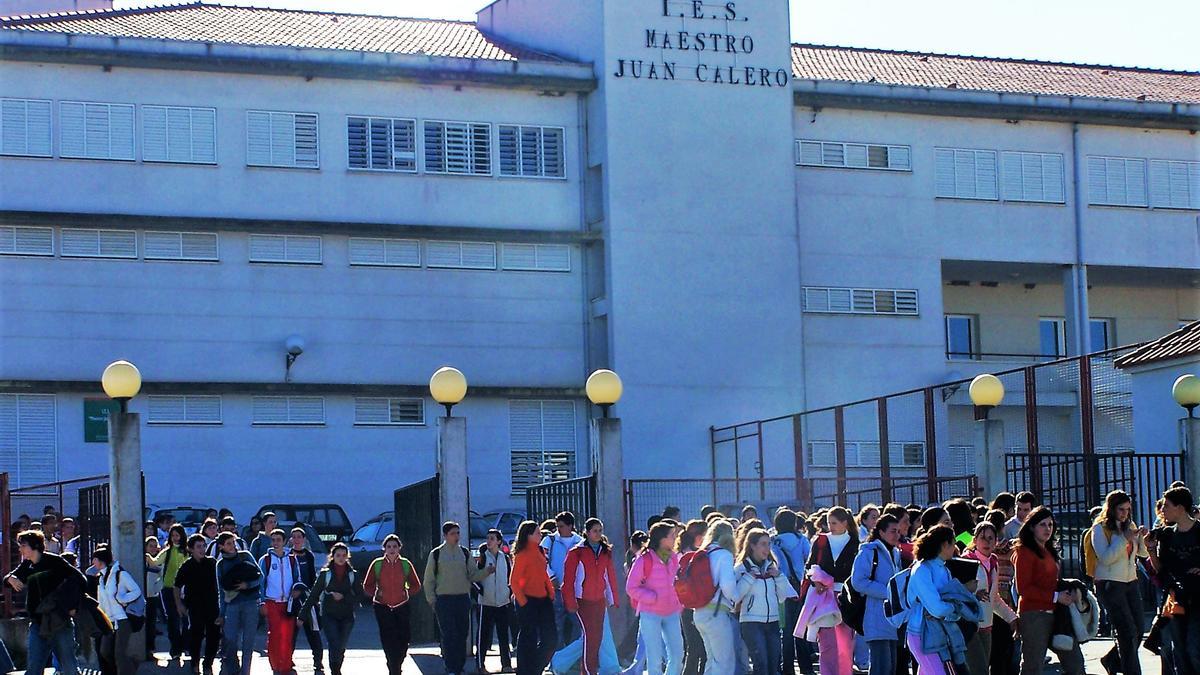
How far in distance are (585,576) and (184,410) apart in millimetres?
19281

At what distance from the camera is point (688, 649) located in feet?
58.7

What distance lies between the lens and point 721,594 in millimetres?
15977

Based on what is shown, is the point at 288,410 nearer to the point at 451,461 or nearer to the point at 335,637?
the point at 451,461

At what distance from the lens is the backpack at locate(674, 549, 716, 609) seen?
15.9m

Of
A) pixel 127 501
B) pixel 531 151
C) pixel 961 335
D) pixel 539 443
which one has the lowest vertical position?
pixel 127 501

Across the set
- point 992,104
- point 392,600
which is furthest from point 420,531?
point 992,104

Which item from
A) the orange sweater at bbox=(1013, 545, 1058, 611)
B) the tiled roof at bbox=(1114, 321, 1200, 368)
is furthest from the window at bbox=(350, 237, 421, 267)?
the orange sweater at bbox=(1013, 545, 1058, 611)

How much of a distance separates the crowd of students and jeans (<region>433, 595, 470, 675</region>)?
0.02 m

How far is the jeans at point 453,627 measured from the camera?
1981 cm

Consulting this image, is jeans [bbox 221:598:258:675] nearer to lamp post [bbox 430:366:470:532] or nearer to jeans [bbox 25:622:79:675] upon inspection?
lamp post [bbox 430:366:470:532]

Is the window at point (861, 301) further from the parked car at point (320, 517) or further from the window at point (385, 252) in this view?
the parked car at point (320, 517)

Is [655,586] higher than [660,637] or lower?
higher

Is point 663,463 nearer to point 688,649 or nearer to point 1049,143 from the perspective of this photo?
point 1049,143

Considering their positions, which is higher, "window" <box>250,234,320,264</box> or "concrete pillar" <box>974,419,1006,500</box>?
"window" <box>250,234,320,264</box>
